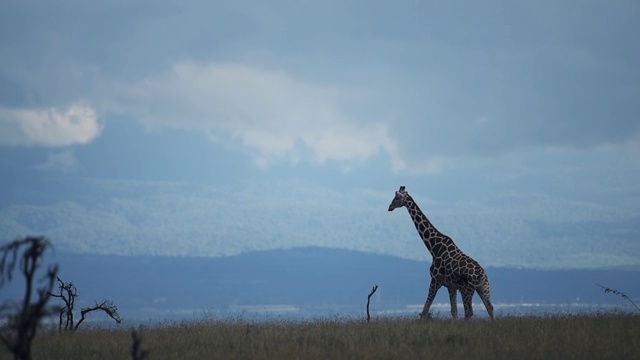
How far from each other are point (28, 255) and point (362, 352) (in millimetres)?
6334

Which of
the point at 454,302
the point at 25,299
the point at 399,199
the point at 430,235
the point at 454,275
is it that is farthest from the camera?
the point at 399,199

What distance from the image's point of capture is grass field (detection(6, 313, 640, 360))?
1662 cm

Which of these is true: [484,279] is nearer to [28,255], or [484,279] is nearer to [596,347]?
[596,347]

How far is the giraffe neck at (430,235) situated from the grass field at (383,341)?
2.11 metres

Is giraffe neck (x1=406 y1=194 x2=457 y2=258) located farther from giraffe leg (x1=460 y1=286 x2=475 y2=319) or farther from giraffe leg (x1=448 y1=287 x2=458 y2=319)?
giraffe leg (x1=460 y1=286 x2=475 y2=319)

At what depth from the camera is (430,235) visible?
79.5ft

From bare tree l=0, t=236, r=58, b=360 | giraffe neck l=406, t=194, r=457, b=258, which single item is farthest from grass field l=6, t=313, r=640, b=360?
bare tree l=0, t=236, r=58, b=360

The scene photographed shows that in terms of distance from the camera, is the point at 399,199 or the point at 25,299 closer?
the point at 25,299

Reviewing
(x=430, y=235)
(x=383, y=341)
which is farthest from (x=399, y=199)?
(x=383, y=341)

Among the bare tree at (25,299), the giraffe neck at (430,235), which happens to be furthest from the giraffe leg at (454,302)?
the bare tree at (25,299)

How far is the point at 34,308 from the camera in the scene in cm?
1251

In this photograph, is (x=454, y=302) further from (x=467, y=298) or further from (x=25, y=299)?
(x=25, y=299)

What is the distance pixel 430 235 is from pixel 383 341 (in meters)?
6.62

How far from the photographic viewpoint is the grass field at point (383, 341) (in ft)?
54.5
